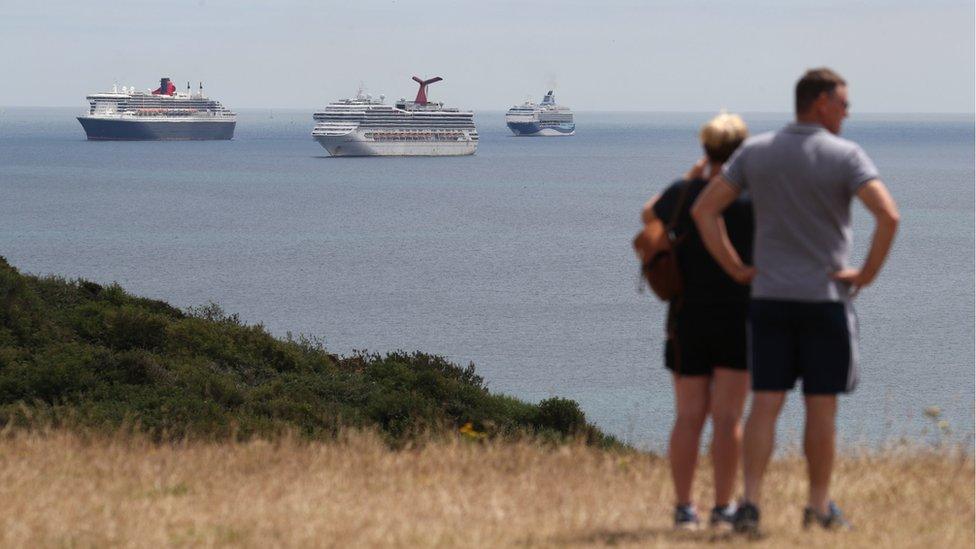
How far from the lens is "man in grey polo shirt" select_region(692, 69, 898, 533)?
14.5 ft

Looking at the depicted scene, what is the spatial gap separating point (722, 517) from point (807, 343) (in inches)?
30.7

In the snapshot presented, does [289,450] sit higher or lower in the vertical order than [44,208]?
higher

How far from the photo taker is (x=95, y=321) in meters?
15.9

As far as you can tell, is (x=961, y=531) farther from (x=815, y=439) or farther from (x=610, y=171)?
(x=610, y=171)

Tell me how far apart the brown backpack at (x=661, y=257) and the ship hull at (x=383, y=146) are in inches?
5848

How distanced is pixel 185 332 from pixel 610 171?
131 m

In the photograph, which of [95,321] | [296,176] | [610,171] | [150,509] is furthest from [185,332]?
[610,171]

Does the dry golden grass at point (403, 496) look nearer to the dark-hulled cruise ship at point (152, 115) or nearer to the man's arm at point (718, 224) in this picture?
the man's arm at point (718, 224)

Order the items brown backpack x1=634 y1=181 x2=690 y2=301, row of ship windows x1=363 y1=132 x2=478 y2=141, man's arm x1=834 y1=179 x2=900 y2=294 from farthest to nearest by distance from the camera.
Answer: row of ship windows x1=363 y1=132 x2=478 y2=141 → brown backpack x1=634 y1=181 x2=690 y2=301 → man's arm x1=834 y1=179 x2=900 y2=294

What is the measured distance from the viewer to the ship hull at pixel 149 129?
611 feet

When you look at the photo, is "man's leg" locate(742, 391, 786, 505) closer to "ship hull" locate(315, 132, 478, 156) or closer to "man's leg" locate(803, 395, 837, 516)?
"man's leg" locate(803, 395, 837, 516)

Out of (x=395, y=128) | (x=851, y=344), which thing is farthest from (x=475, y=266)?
(x=395, y=128)

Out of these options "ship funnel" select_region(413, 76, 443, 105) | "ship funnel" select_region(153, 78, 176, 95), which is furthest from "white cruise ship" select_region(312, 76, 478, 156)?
"ship funnel" select_region(153, 78, 176, 95)

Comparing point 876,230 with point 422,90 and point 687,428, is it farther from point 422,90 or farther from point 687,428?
point 422,90
